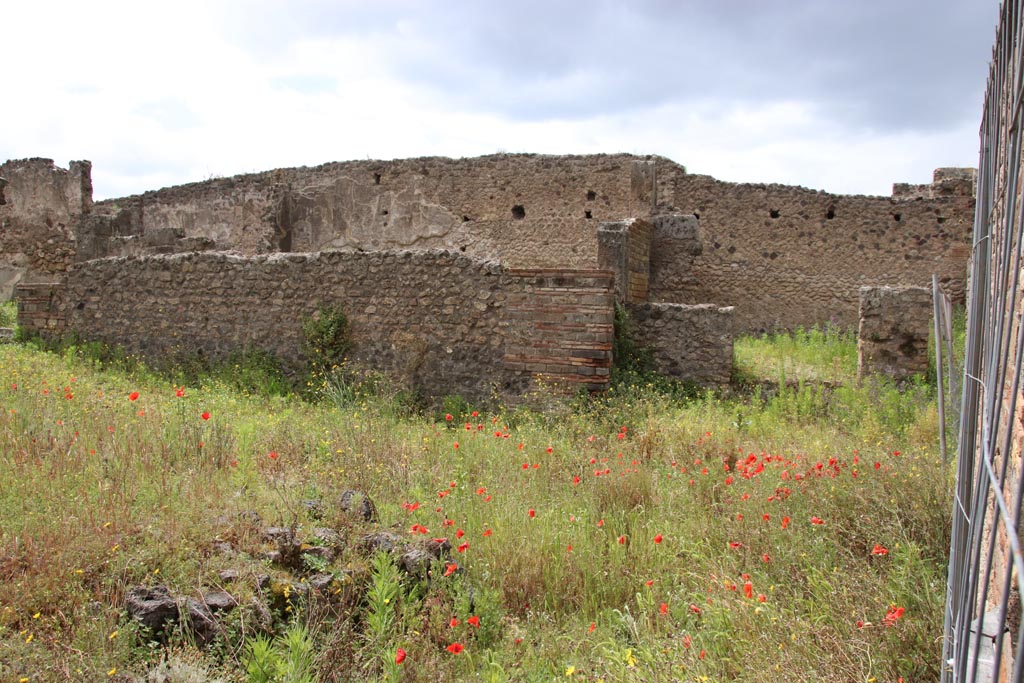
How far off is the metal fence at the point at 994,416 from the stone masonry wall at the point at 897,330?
17.0 ft

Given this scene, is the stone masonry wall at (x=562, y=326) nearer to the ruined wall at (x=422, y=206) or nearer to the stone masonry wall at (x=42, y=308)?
the ruined wall at (x=422, y=206)

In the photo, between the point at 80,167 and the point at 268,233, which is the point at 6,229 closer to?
the point at 80,167

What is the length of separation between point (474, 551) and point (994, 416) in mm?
2686

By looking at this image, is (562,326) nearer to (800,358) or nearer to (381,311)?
(381,311)

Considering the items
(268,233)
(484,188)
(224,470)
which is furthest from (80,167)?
(224,470)

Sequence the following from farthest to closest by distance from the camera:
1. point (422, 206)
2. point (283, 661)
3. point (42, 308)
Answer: point (422, 206) → point (42, 308) → point (283, 661)

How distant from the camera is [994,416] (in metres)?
2.32

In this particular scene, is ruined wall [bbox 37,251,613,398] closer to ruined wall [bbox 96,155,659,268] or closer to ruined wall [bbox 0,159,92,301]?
ruined wall [bbox 96,155,659,268]

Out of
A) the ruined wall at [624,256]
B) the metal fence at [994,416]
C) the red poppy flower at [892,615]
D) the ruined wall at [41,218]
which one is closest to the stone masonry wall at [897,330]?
the ruined wall at [624,256]

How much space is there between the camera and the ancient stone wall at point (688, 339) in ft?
26.0

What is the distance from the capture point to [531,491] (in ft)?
16.3

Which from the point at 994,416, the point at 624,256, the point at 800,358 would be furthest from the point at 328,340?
the point at 994,416

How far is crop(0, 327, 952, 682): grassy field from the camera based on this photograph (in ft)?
10.2

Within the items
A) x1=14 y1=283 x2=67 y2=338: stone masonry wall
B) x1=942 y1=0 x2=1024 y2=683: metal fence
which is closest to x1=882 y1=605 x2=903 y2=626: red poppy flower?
x1=942 y1=0 x2=1024 y2=683: metal fence
